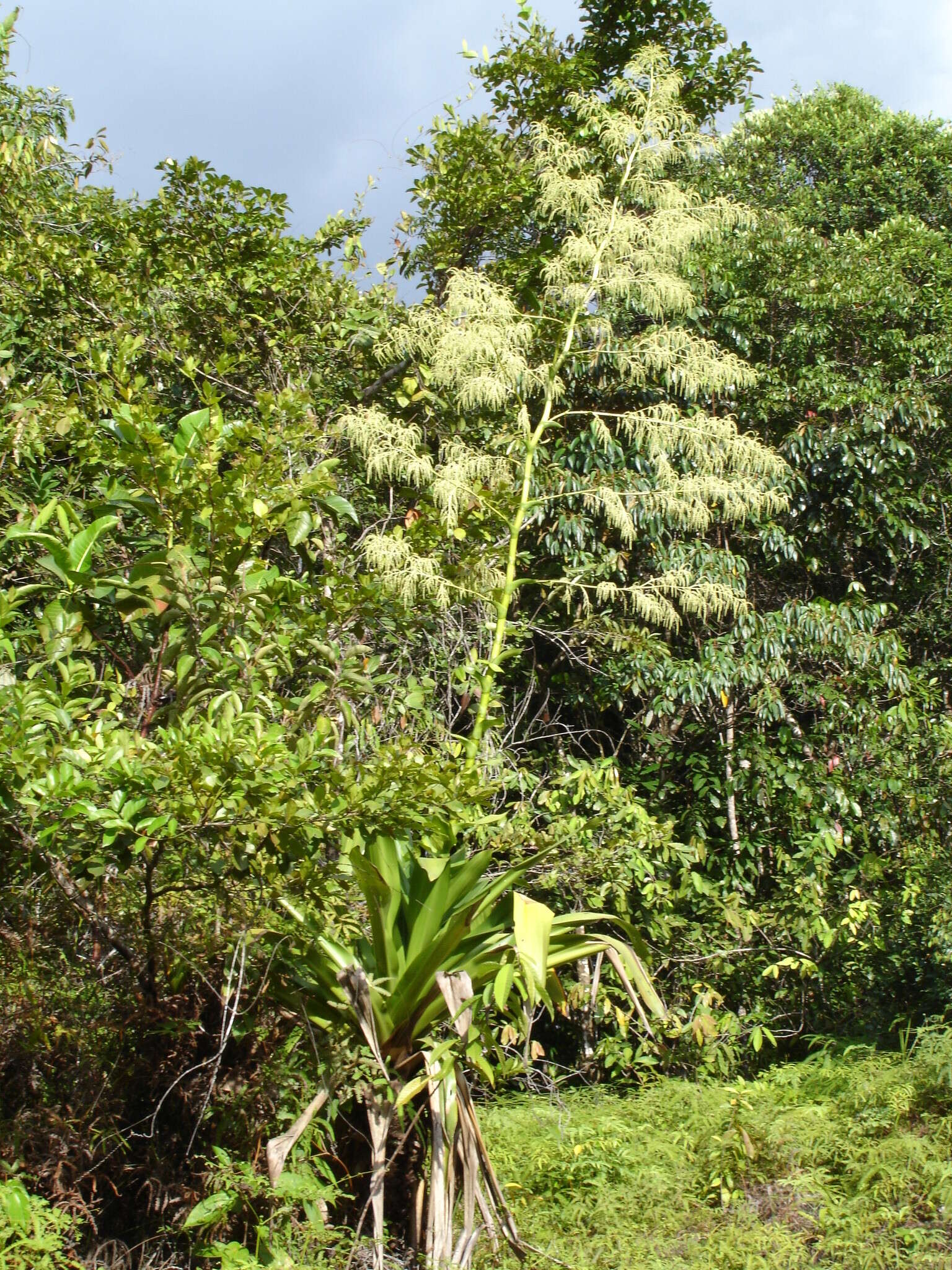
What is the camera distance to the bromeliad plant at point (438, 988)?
9.37ft

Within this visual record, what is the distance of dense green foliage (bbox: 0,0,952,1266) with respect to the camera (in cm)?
294

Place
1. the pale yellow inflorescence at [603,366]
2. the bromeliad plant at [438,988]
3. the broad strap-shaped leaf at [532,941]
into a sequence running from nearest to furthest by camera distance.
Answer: the broad strap-shaped leaf at [532,941] < the bromeliad plant at [438,988] < the pale yellow inflorescence at [603,366]

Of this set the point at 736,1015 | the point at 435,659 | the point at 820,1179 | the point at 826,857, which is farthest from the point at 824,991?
the point at 435,659

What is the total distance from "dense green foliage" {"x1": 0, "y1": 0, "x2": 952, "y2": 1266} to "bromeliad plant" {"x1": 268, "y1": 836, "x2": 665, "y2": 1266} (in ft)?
0.05

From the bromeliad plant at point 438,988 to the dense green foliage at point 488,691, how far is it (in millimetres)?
17

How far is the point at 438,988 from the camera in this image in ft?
10.4

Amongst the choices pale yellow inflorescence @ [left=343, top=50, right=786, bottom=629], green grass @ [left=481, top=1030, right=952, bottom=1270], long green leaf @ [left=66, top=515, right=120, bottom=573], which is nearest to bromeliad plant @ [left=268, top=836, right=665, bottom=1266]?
green grass @ [left=481, top=1030, right=952, bottom=1270]

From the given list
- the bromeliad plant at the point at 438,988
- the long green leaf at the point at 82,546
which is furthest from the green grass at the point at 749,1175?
the long green leaf at the point at 82,546

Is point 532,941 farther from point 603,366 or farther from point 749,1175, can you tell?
point 603,366

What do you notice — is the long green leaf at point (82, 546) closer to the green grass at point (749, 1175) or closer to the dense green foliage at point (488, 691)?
the dense green foliage at point (488, 691)

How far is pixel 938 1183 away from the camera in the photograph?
141 inches

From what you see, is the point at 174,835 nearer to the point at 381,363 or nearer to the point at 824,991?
the point at 381,363

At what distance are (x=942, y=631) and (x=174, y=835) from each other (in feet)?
18.2

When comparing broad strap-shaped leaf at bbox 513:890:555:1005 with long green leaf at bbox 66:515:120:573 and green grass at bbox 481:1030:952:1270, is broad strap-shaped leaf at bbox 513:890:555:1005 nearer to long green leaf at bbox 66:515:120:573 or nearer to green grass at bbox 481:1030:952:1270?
green grass at bbox 481:1030:952:1270
